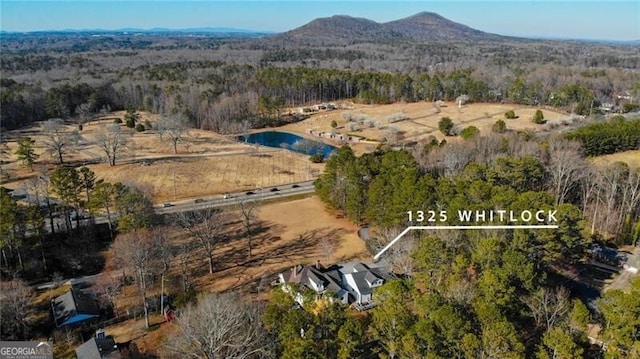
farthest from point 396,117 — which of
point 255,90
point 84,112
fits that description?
point 84,112

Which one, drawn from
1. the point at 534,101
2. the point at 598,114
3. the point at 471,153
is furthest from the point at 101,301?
the point at 534,101

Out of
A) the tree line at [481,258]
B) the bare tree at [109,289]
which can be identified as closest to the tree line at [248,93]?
the tree line at [481,258]

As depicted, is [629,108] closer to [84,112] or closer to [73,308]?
[73,308]

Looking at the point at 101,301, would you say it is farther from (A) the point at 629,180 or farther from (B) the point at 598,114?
(B) the point at 598,114

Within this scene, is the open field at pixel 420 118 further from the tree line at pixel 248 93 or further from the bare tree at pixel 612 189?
the bare tree at pixel 612 189

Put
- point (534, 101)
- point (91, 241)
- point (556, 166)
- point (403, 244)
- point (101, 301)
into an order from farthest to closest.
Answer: point (534, 101) < point (556, 166) < point (91, 241) < point (403, 244) < point (101, 301)

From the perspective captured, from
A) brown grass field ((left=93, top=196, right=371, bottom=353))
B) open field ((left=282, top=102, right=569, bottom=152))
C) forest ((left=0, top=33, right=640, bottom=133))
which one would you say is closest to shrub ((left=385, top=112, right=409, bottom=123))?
open field ((left=282, top=102, right=569, bottom=152))
